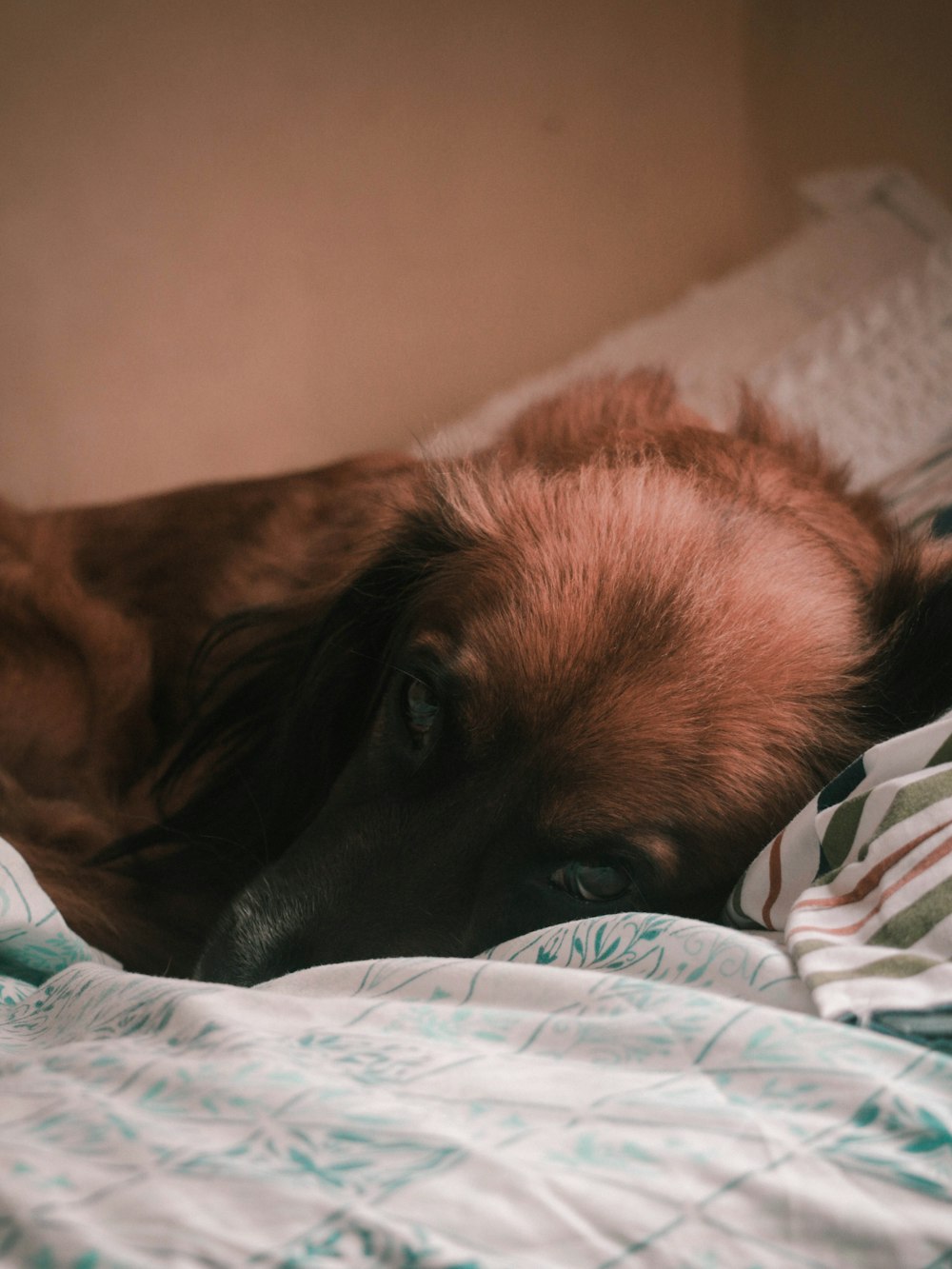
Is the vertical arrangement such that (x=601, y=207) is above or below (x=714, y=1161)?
above

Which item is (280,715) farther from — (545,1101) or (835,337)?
(835,337)

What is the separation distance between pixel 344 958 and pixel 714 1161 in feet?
2.11

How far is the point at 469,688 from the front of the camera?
4.21 ft

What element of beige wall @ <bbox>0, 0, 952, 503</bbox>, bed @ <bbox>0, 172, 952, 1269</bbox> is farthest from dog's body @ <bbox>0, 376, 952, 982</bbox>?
beige wall @ <bbox>0, 0, 952, 503</bbox>

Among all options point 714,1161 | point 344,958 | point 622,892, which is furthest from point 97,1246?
point 622,892

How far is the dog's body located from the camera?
1.23 m

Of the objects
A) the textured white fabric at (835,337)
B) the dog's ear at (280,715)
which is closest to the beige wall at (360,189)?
the textured white fabric at (835,337)

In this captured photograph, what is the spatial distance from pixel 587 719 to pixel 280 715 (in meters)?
0.59

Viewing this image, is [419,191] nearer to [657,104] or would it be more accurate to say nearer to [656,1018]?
[657,104]

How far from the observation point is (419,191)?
3.32 meters

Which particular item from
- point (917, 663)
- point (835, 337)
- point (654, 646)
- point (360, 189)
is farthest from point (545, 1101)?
point (360, 189)

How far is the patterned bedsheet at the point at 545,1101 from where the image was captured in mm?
560

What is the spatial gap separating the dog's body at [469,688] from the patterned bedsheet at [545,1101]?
0.87 ft

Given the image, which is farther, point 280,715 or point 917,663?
point 280,715
